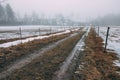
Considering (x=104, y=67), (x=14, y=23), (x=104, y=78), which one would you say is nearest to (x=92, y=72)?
(x=104, y=78)

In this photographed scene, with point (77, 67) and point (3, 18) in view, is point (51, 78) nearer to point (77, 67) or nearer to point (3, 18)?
point (77, 67)

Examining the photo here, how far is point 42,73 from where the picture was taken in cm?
902

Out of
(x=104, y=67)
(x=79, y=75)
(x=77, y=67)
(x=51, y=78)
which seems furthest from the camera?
(x=104, y=67)

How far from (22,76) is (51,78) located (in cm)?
134

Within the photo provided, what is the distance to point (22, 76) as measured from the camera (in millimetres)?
8398

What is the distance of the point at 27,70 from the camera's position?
9.48 metres

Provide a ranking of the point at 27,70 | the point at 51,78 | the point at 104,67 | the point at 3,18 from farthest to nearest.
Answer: the point at 3,18 → the point at 104,67 → the point at 27,70 → the point at 51,78

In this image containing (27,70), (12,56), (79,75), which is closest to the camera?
(79,75)

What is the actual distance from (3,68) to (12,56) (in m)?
2.95

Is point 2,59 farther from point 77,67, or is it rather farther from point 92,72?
point 92,72

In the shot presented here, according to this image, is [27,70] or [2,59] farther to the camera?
[2,59]

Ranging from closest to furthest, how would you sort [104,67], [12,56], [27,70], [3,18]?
[27,70], [104,67], [12,56], [3,18]

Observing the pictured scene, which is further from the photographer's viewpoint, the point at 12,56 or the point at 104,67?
Answer: the point at 12,56

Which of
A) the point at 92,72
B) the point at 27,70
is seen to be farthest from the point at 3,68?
the point at 92,72
